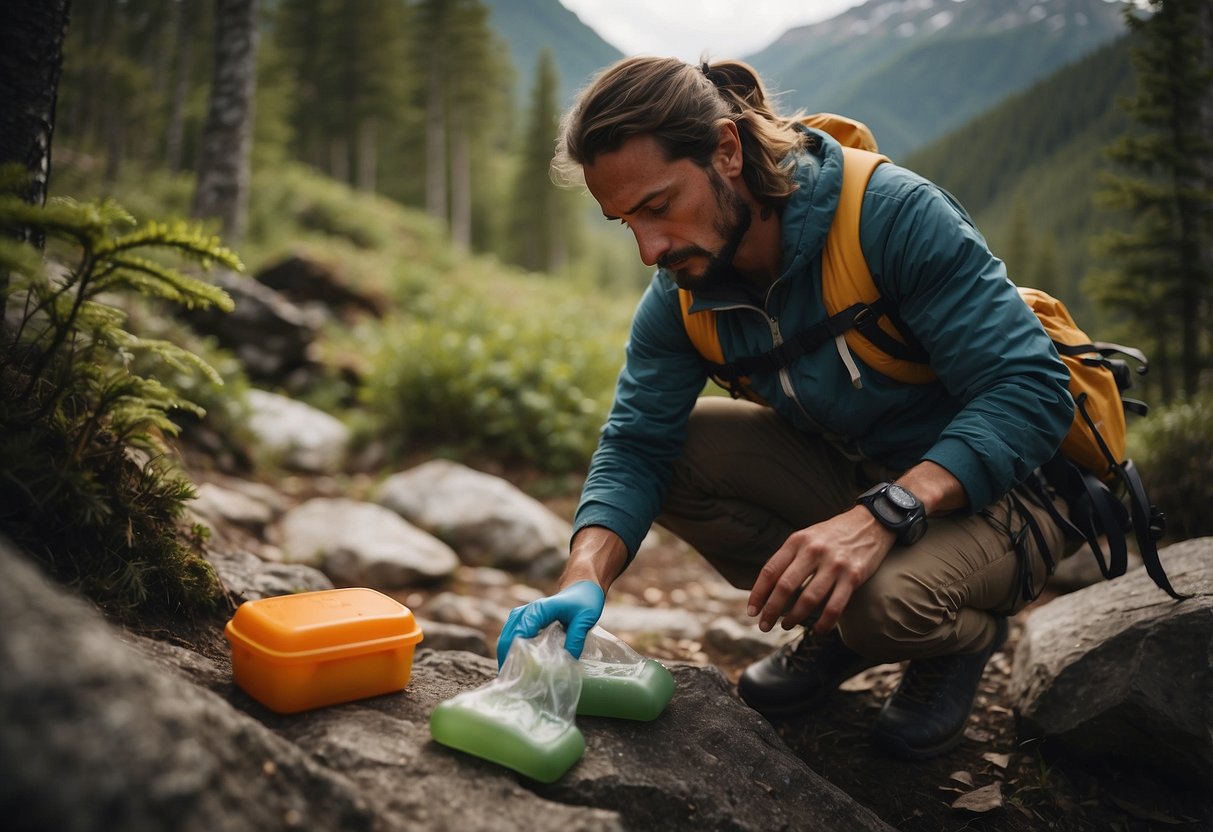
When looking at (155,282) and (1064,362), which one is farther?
(1064,362)

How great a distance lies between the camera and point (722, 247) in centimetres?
268

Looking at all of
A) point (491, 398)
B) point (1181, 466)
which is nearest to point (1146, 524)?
point (1181, 466)

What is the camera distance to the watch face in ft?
7.40

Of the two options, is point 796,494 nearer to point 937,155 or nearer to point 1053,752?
point 1053,752

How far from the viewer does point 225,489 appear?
191 inches

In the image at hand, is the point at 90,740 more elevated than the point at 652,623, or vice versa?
the point at 90,740

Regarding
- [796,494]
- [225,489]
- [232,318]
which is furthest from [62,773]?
[232,318]

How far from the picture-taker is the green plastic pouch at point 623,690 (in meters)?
2.15

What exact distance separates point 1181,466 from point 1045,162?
66162mm

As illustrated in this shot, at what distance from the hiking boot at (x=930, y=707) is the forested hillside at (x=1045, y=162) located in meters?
40.2

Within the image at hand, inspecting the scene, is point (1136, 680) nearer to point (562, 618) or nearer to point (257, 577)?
point (562, 618)

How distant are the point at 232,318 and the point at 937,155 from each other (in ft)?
251

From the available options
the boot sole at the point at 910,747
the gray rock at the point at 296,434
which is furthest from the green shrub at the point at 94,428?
the gray rock at the point at 296,434

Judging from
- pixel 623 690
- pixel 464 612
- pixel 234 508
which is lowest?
pixel 464 612
